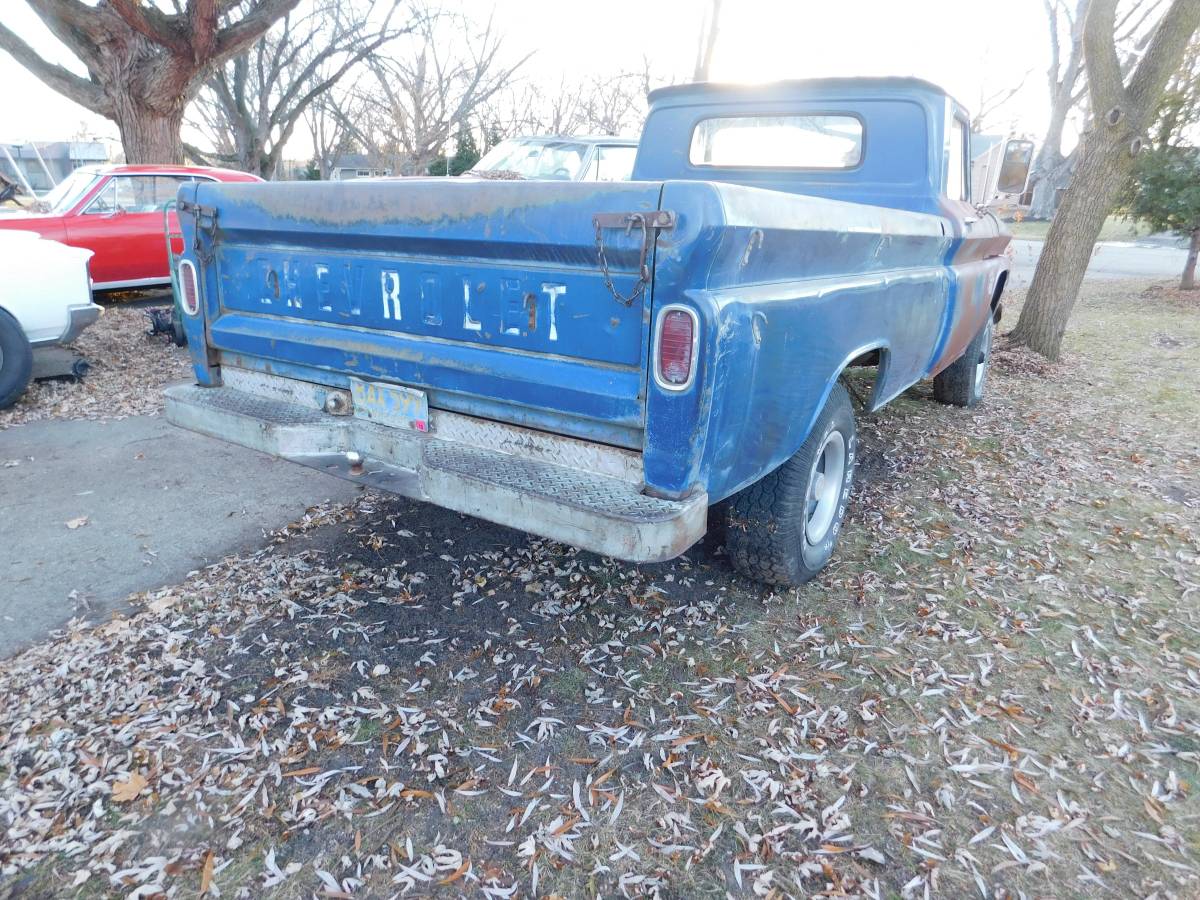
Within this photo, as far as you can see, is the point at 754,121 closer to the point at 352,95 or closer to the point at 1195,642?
the point at 1195,642

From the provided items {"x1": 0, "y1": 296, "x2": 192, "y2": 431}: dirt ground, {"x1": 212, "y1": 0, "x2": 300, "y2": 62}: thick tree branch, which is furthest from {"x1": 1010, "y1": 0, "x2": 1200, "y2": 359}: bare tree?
{"x1": 212, "y1": 0, "x2": 300, "y2": 62}: thick tree branch

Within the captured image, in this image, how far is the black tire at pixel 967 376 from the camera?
20.4 feet

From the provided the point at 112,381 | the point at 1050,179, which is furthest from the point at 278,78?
the point at 1050,179

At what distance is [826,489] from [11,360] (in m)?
6.05

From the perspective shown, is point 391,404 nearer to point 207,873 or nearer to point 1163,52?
point 207,873

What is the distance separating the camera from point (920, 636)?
3129 millimetres

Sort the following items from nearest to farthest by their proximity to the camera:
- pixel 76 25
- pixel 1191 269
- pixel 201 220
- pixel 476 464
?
1. pixel 476 464
2. pixel 201 220
3. pixel 76 25
4. pixel 1191 269

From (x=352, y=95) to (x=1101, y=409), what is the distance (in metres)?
21.6

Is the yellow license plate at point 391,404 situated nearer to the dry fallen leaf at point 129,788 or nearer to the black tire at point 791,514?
the black tire at point 791,514

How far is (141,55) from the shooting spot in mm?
10477

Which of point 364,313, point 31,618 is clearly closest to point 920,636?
A: point 364,313

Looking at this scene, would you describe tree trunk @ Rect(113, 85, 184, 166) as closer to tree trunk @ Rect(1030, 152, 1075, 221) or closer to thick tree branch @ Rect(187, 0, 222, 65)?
thick tree branch @ Rect(187, 0, 222, 65)

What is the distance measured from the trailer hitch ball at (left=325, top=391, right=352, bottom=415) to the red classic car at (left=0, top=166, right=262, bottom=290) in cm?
706

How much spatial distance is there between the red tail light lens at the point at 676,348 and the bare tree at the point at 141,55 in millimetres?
10741
